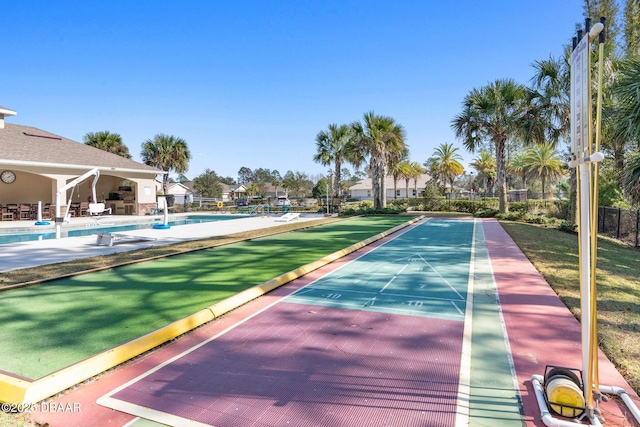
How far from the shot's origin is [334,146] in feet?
101

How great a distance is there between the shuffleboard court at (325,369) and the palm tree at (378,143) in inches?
814

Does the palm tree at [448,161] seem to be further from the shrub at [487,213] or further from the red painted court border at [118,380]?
the red painted court border at [118,380]

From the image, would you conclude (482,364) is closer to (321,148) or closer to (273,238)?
(273,238)

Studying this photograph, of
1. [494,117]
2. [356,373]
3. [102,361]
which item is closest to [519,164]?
[494,117]

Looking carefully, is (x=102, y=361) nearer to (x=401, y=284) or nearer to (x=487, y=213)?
(x=401, y=284)

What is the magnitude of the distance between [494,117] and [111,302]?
22.0 meters

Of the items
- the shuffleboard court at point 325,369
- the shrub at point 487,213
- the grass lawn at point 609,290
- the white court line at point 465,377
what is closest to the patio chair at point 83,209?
the shuffleboard court at point 325,369

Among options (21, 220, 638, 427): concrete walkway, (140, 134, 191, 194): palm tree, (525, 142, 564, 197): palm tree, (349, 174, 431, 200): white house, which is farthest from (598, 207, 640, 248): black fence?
(349, 174, 431, 200): white house

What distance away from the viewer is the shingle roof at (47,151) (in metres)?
20.6

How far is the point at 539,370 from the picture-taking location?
351 centimetres

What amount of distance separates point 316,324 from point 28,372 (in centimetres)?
292

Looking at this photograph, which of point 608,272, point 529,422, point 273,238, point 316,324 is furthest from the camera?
point 273,238

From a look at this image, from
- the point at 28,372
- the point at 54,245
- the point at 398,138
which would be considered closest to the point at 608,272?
the point at 28,372

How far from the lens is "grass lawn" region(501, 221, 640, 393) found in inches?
153
